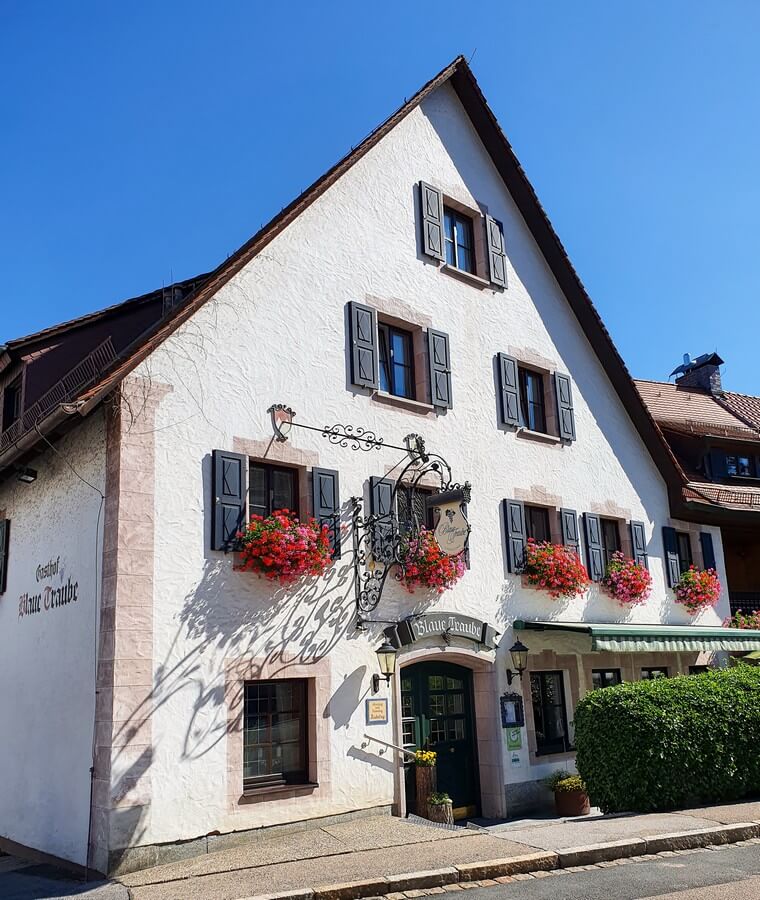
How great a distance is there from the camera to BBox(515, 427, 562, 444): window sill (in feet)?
49.1

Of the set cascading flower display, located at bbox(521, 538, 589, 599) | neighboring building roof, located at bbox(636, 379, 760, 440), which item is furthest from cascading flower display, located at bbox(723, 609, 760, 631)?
cascading flower display, located at bbox(521, 538, 589, 599)

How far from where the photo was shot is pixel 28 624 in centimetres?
1210

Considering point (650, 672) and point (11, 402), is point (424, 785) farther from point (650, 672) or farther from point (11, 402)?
point (11, 402)

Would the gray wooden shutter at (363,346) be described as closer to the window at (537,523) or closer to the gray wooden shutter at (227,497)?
the gray wooden shutter at (227,497)

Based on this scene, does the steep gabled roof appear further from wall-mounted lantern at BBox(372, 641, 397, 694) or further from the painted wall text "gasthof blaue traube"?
wall-mounted lantern at BBox(372, 641, 397, 694)

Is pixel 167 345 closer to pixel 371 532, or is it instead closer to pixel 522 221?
pixel 371 532

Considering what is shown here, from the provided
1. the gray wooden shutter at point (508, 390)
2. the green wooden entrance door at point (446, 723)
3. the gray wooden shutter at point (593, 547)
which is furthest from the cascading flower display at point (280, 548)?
the gray wooden shutter at point (593, 547)

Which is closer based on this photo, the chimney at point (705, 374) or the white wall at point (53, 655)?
the white wall at point (53, 655)

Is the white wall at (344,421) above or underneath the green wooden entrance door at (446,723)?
above

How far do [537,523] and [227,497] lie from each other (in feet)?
20.8

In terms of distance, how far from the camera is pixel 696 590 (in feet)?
55.7

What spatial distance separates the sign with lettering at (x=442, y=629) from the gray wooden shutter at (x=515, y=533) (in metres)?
1.18

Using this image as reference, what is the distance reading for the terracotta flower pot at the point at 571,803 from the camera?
43.0ft

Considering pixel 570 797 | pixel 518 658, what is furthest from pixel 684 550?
pixel 570 797
